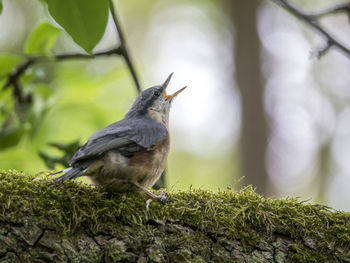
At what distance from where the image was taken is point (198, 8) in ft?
44.5

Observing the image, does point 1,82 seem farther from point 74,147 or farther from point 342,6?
point 342,6

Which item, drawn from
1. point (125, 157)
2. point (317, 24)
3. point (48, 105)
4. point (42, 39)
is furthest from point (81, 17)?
point (48, 105)

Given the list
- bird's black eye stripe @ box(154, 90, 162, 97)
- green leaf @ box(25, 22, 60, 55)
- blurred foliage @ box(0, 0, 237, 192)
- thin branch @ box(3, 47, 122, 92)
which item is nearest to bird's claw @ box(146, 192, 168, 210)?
blurred foliage @ box(0, 0, 237, 192)

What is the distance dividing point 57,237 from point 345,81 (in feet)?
46.1

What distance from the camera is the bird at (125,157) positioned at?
3.02 metres

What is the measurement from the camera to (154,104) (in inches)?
174

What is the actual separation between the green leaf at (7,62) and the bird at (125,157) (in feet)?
2.71

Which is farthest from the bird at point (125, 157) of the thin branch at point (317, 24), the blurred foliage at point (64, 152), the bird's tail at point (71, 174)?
the thin branch at point (317, 24)

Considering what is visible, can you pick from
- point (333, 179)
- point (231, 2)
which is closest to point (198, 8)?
point (231, 2)

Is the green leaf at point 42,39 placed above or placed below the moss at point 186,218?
above

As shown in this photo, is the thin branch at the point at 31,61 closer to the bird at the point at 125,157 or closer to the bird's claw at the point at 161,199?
the bird at the point at 125,157

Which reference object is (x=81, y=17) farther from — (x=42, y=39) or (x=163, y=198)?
(x=42, y=39)

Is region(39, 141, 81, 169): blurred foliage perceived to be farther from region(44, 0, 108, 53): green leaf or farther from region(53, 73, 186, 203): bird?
region(44, 0, 108, 53): green leaf

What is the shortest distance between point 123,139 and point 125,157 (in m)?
0.16
